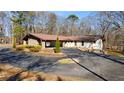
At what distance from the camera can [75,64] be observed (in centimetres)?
634

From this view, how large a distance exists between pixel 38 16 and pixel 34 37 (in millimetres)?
628

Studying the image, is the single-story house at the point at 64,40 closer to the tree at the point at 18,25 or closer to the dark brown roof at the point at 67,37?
the dark brown roof at the point at 67,37

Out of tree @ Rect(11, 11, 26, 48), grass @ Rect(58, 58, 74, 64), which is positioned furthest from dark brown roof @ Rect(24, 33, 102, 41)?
grass @ Rect(58, 58, 74, 64)

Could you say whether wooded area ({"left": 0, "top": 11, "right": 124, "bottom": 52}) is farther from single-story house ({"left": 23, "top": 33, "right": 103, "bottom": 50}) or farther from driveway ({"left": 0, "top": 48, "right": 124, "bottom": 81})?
driveway ({"left": 0, "top": 48, "right": 124, "bottom": 81})

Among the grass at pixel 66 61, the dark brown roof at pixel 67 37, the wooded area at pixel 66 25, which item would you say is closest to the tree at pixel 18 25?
the wooded area at pixel 66 25

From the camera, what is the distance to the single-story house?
6.57 metres

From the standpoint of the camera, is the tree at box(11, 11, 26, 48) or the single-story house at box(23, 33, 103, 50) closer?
the tree at box(11, 11, 26, 48)

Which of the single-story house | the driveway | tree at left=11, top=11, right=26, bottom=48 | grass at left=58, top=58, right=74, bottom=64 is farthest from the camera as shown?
the single-story house

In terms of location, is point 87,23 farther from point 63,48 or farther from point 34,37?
point 34,37

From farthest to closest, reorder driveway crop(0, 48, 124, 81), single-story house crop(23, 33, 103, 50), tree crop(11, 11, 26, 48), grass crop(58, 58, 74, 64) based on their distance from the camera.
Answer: single-story house crop(23, 33, 103, 50) < tree crop(11, 11, 26, 48) < grass crop(58, 58, 74, 64) < driveway crop(0, 48, 124, 81)

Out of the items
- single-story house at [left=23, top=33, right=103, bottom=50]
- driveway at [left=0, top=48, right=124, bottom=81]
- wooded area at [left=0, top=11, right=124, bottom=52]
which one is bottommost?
driveway at [left=0, top=48, right=124, bottom=81]

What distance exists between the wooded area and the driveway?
17.4 inches

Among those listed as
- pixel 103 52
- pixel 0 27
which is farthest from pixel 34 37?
pixel 103 52
